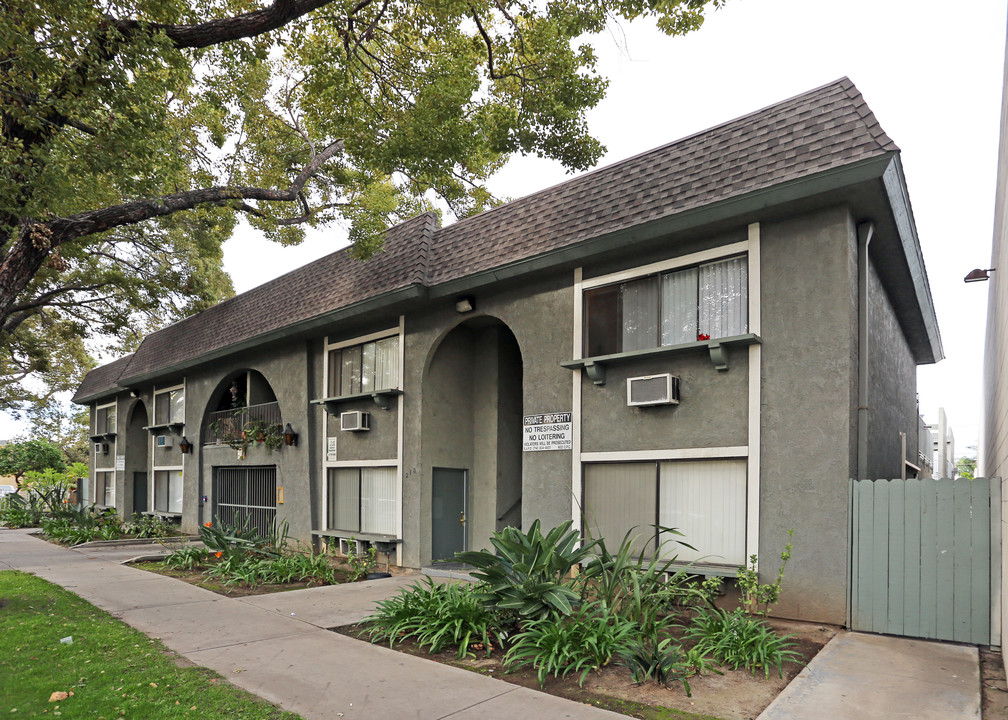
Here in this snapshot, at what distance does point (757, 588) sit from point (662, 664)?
2.31 meters

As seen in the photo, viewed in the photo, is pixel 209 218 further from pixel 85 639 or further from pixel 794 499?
pixel 794 499

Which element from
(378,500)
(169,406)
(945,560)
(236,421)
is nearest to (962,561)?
(945,560)

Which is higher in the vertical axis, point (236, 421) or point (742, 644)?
point (236, 421)

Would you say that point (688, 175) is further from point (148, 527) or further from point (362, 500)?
point (148, 527)

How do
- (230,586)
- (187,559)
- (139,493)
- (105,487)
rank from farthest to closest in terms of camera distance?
(105,487) → (139,493) → (187,559) → (230,586)

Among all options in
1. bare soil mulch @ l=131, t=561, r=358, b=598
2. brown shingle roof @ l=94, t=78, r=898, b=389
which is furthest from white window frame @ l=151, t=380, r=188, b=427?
bare soil mulch @ l=131, t=561, r=358, b=598

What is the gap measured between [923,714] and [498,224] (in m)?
8.50

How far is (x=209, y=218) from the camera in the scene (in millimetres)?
17203

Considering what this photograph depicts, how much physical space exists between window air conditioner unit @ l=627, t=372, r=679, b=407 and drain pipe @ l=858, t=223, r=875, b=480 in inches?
83.6

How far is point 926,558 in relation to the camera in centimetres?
724

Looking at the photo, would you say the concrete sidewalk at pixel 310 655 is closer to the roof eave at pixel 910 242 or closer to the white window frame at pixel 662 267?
the white window frame at pixel 662 267

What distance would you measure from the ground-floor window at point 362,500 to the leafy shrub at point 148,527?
7449 mm

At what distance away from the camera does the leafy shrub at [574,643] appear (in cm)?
612

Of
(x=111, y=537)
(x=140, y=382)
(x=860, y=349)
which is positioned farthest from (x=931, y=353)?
(x=140, y=382)
